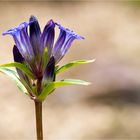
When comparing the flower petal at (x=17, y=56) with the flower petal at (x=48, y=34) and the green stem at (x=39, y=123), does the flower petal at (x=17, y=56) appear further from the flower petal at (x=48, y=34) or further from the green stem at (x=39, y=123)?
the green stem at (x=39, y=123)

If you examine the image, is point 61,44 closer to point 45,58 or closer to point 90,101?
point 45,58

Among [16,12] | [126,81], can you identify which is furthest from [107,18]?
[126,81]

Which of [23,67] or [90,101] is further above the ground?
[23,67]

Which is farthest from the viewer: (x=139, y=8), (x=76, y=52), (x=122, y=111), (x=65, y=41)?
(x=139, y=8)

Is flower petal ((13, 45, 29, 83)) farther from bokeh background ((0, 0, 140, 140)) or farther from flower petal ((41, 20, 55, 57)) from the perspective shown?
bokeh background ((0, 0, 140, 140))

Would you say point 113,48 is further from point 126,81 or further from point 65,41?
point 65,41

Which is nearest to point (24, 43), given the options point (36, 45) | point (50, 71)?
point (36, 45)

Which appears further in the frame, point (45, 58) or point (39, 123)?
point (45, 58)
